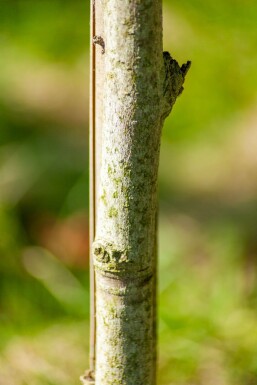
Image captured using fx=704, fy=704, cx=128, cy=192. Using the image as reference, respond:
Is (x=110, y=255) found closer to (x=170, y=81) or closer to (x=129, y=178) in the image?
(x=129, y=178)

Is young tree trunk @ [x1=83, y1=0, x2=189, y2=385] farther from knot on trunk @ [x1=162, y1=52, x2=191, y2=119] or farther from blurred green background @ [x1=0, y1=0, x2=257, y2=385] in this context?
blurred green background @ [x1=0, y1=0, x2=257, y2=385]

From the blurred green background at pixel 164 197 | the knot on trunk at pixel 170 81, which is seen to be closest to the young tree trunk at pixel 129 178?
the knot on trunk at pixel 170 81

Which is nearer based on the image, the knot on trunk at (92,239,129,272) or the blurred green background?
the knot on trunk at (92,239,129,272)

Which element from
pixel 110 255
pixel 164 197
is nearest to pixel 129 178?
pixel 110 255

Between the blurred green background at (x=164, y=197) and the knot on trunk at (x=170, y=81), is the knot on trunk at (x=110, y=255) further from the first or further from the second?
Answer: the blurred green background at (x=164, y=197)

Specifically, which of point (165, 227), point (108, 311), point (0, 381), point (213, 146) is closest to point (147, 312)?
point (108, 311)

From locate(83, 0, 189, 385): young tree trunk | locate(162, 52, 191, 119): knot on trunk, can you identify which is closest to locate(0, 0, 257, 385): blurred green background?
locate(83, 0, 189, 385): young tree trunk
